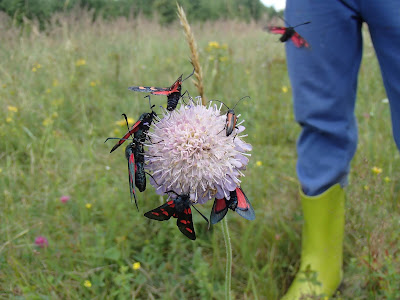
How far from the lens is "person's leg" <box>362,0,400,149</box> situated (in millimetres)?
1127

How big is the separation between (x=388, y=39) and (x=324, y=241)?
90 centimetres

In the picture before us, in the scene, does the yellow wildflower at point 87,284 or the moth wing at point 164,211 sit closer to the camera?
the moth wing at point 164,211

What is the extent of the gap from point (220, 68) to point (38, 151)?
1.84 m

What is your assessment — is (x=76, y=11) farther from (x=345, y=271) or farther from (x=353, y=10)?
(x=345, y=271)

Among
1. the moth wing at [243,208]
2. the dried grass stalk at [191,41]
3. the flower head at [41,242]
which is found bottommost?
the flower head at [41,242]

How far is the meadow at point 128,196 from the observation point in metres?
1.42

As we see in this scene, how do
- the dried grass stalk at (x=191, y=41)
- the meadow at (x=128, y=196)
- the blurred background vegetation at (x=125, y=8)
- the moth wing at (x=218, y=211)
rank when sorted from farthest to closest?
1. the blurred background vegetation at (x=125, y=8)
2. the meadow at (x=128, y=196)
3. the dried grass stalk at (x=191, y=41)
4. the moth wing at (x=218, y=211)

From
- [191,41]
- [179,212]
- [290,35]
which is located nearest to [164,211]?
[179,212]

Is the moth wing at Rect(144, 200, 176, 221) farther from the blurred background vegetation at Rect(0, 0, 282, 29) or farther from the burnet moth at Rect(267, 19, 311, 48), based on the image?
the burnet moth at Rect(267, 19, 311, 48)

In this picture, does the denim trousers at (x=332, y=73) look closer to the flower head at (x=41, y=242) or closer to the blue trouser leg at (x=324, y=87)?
the blue trouser leg at (x=324, y=87)

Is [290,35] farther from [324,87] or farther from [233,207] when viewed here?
[233,207]

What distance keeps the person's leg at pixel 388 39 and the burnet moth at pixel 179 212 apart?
94 centimetres

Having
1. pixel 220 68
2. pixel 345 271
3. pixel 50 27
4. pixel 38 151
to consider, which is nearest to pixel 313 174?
pixel 345 271

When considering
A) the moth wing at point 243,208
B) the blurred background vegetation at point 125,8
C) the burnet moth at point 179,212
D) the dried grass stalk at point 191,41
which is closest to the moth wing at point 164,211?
the burnet moth at point 179,212
